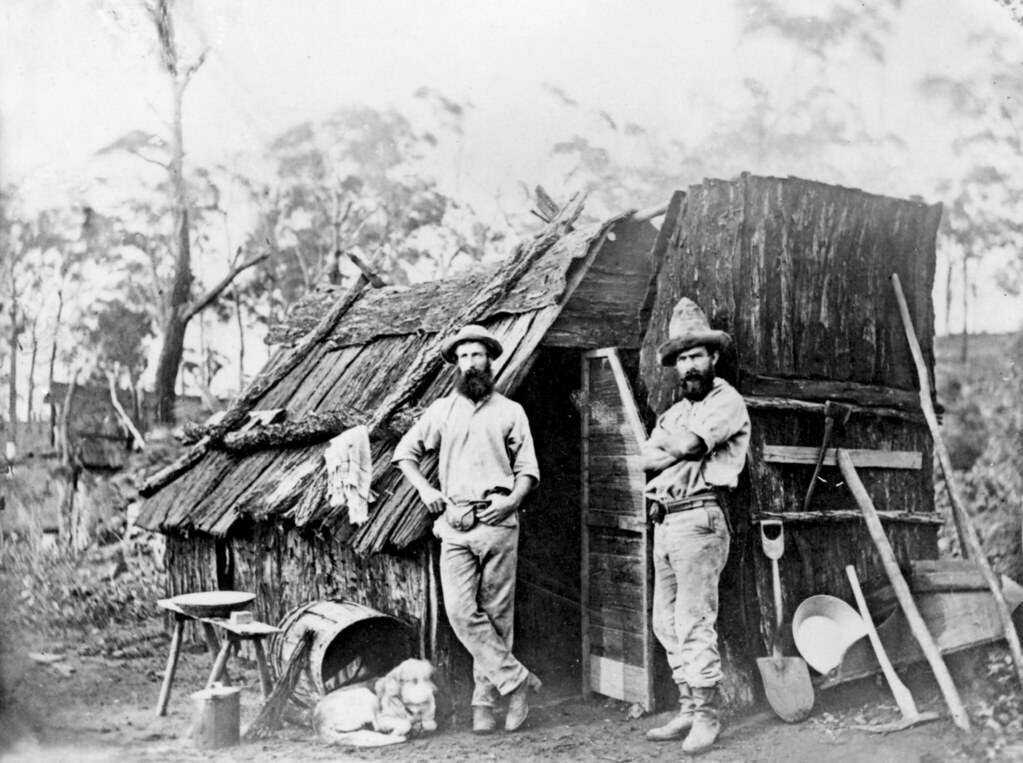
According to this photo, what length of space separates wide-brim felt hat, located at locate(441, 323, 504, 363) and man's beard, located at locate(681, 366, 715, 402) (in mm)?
1095

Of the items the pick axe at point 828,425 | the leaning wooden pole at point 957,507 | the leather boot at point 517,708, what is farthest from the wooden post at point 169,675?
the leaning wooden pole at point 957,507

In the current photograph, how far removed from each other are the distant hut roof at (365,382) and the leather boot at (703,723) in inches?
66.3

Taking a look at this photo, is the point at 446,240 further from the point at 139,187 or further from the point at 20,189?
the point at 20,189

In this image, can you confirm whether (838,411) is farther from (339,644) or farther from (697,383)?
(339,644)

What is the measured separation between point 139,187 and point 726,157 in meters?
3.49

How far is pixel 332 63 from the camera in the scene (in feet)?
19.0

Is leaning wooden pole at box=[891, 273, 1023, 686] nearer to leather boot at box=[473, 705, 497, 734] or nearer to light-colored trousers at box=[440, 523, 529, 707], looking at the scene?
light-colored trousers at box=[440, 523, 529, 707]

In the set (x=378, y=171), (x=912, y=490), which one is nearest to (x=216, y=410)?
(x=378, y=171)

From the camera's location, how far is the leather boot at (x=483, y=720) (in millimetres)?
5535

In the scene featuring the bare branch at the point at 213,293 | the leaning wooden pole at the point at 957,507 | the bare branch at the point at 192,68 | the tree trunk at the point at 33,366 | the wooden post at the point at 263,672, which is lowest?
the wooden post at the point at 263,672

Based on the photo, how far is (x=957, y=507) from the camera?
17.7 ft

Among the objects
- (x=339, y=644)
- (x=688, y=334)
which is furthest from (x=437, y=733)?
(x=688, y=334)

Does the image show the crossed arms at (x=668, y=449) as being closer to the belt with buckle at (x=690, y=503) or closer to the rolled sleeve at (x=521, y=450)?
the belt with buckle at (x=690, y=503)

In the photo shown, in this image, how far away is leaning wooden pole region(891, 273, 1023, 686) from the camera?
516 centimetres
